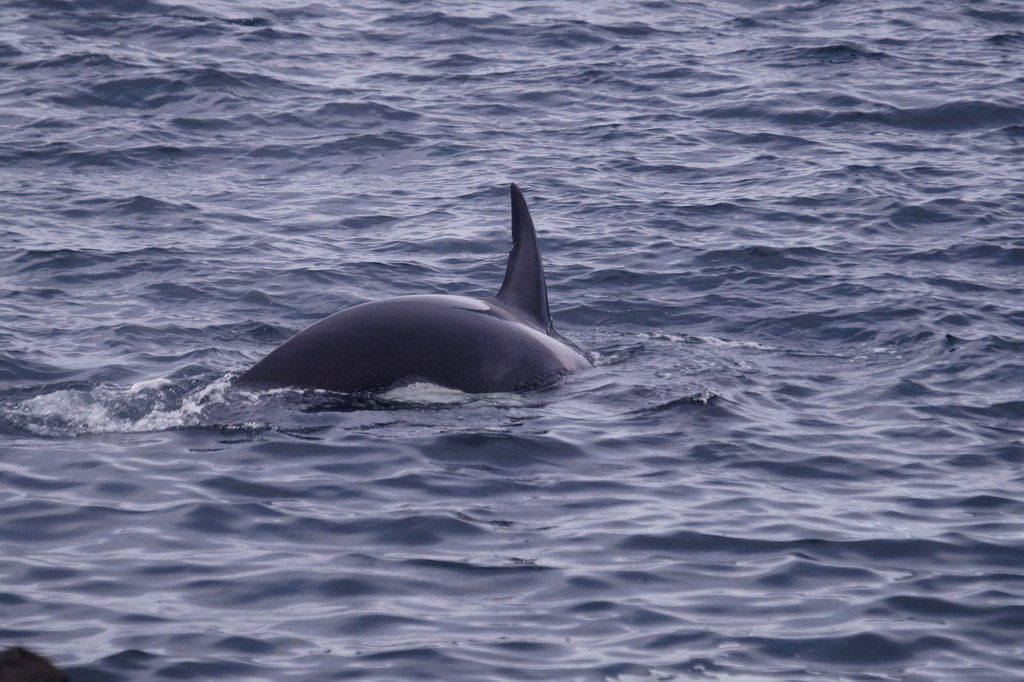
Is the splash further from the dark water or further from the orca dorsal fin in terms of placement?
the orca dorsal fin

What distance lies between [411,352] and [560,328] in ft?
14.9

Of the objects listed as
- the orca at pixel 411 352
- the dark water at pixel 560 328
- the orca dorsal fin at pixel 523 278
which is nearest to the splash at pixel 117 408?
the dark water at pixel 560 328

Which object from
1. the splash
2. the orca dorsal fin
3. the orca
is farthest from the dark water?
the orca dorsal fin

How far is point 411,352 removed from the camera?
11.2 metres

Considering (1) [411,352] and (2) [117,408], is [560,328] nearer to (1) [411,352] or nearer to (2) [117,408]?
(1) [411,352]

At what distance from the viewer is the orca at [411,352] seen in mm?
11188

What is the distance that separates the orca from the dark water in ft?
0.57

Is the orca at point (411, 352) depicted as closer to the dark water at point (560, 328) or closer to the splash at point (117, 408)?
the dark water at point (560, 328)

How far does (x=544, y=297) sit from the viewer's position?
12734 millimetres

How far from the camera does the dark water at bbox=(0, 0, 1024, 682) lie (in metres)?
8.16

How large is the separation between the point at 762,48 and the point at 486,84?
5748 mm

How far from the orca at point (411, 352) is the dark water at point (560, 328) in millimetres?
174

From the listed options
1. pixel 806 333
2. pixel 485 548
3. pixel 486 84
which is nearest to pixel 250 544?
pixel 485 548

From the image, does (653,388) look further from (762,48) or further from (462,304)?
(762,48)
